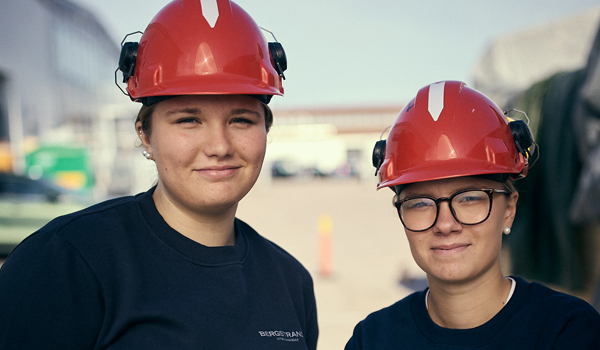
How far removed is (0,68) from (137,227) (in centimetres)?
1493

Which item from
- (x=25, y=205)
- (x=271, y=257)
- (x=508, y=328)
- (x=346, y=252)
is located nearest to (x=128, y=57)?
(x=271, y=257)

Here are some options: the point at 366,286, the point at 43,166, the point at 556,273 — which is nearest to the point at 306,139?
the point at 43,166

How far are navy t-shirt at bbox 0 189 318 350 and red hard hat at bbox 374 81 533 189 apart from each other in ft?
2.18

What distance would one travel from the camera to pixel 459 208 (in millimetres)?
1730

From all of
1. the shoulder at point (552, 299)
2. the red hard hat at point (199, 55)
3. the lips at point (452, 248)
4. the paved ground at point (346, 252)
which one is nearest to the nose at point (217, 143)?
the red hard hat at point (199, 55)

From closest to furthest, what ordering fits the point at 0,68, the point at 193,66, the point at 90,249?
1. the point at 90,249
2. the point at 193,66
3. the point at 0,68

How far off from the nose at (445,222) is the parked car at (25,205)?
5.57m

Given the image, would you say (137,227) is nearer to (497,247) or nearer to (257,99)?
(257,99)

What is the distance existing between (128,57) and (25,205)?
5421 mm

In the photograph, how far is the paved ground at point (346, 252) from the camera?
688 cm

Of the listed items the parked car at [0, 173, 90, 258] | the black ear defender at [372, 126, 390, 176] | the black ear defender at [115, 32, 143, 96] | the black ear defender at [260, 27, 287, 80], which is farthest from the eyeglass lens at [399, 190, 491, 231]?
the parked car at [0, 173, 90, 258]

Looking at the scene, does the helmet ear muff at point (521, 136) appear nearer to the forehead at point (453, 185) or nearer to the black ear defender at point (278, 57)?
the forehead at point (453, 185)

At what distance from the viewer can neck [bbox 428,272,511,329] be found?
5.74ft

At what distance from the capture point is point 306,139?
2028 inches
